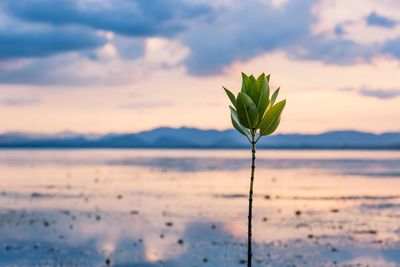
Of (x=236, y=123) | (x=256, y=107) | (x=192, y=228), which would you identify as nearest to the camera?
(x=256, y=107)

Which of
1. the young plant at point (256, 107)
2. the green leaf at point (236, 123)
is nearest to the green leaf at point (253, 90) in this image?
the young plant at point (256, 107)

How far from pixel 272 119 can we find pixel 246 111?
1.20ft

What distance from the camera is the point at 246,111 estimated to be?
817 cm

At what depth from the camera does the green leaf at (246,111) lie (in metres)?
8.05

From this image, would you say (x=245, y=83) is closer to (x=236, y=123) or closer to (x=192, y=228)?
(x=236, y=123)

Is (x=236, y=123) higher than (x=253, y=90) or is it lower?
lower

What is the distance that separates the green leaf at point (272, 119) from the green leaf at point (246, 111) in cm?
12

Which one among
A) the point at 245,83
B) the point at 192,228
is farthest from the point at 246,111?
the point at 192,228

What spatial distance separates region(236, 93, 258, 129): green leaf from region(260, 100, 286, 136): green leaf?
0.12 meters

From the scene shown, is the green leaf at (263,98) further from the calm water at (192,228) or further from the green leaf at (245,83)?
the calm water at (192,228)

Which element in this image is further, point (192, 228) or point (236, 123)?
point (192, 228)

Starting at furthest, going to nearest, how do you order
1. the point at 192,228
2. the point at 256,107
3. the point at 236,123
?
the point at 192,228 → the point at 236,123 → the point at 256,107

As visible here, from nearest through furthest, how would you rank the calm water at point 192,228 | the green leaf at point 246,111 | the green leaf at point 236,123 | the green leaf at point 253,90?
1. the green leaf at point 246,111
2. the green leaf at point 253,90
3. the green leaf at point 236,123
4. the calm water at point 192,228

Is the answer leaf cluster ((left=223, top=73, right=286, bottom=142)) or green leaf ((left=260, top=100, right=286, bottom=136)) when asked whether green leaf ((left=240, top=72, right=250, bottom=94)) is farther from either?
green leaf ((left=260, top=100, right=286, bottom=136))
